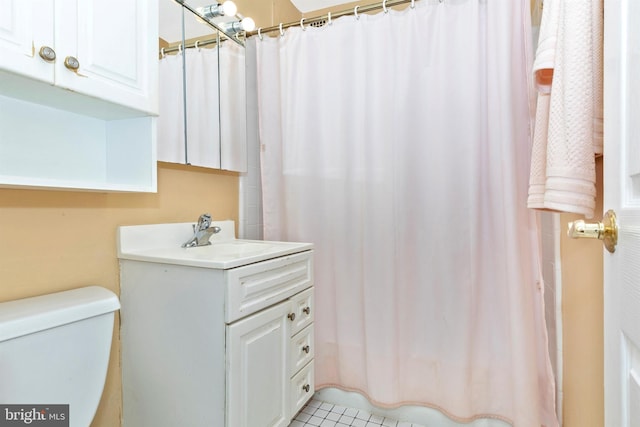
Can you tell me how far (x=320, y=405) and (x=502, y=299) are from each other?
38.8 inches

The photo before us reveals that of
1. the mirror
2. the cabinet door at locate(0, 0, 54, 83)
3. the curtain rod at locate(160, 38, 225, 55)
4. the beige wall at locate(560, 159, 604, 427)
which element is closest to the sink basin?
the mirror

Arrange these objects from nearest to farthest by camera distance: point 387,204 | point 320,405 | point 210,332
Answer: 1. point 210,332
2. point 387,204
3. point 320,405

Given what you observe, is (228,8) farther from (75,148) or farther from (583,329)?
(583,329)

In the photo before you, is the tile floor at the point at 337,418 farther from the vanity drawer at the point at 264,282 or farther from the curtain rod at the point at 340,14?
the curtain rod at the point at 340,14

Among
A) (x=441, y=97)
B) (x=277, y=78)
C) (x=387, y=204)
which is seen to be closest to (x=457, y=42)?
(x=441, y=97)

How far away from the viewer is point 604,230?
0.53 meters

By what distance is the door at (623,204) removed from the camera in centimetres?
45

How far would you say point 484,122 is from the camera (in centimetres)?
137

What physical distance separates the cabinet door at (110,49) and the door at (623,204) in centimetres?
109

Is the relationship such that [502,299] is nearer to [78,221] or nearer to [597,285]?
[597,285]

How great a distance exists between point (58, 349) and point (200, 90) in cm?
111

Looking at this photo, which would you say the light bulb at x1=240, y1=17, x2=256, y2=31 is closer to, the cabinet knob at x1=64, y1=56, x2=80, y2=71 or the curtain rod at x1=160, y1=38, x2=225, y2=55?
the curtain rod at x1=160, y1=38, x2=225, y2=55

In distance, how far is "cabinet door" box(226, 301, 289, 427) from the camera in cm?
102

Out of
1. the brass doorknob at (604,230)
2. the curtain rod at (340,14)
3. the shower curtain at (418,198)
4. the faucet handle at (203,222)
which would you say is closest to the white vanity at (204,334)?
the faucet handle at (203,222)
